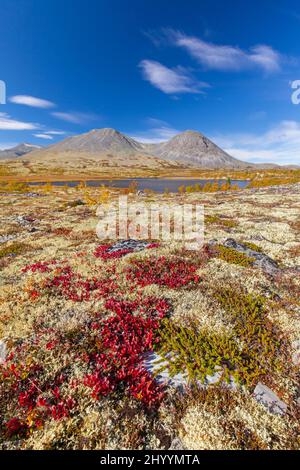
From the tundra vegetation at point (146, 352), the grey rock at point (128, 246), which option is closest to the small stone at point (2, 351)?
the tundra vegetation at point (146, 352)

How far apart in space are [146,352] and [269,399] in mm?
3634

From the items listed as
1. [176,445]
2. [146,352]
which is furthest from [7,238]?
[176,445]

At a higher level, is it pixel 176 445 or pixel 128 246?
pixel 128 246

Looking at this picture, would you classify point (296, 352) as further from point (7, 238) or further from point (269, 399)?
point (7, 238)

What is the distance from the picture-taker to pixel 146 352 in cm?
781

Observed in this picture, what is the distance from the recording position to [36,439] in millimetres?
5227

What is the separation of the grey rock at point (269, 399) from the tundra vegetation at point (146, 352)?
5.2 inches

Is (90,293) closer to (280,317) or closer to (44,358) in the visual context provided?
(44,358)

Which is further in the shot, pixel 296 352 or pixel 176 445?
pixel 296 352

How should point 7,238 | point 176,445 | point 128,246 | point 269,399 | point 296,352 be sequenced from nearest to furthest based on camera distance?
1. point 176,445
2. point 269,399
3. point 296,352
4. point 128,246
5. point 7,238

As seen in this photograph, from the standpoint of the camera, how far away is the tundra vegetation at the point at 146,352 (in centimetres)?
545

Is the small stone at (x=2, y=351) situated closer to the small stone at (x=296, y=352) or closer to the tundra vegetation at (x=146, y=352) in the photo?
the tundra vegetation at (x=146, y=352)

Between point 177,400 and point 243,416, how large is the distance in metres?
1.60

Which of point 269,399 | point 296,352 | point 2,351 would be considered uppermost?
point 2,351
